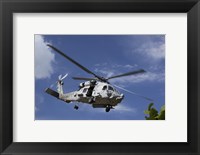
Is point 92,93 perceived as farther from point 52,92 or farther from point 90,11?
point 90,11

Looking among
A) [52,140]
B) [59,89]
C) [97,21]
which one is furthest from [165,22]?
[52,140]

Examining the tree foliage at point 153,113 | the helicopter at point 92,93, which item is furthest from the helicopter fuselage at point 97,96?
the tree foliage at point 153,113

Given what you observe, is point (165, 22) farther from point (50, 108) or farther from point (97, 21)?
point (50, 108)

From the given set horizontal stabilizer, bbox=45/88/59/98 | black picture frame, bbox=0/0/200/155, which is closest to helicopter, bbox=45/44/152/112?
horizontal stabilizer, bbox=45/88/59/98

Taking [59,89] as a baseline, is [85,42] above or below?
above

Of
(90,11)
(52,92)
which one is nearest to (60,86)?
(52,92)

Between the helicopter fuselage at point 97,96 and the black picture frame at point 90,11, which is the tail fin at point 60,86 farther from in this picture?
the black picture frame at point 90,11

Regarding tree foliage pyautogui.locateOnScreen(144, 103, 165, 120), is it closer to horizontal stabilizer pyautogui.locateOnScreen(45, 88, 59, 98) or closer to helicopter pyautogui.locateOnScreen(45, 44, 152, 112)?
helicopter pyautogui.locateOnScreen(45, 44, 152, 112)
